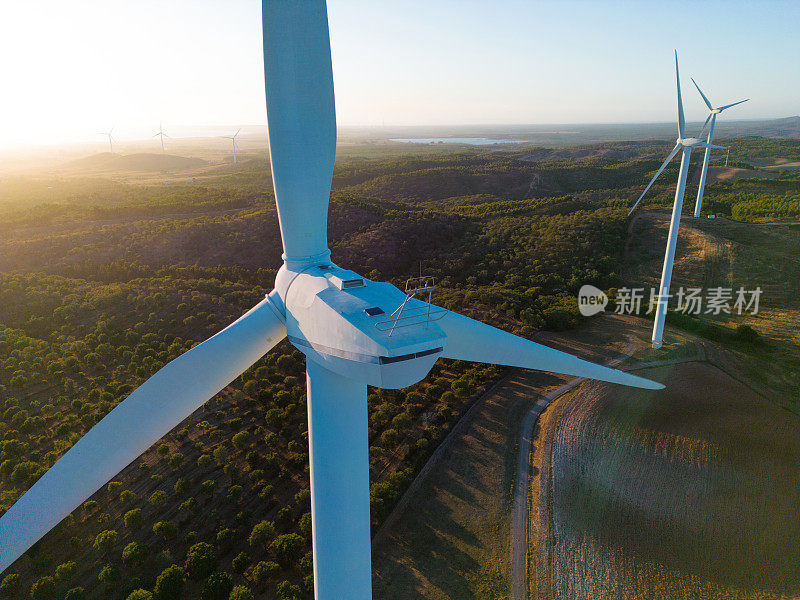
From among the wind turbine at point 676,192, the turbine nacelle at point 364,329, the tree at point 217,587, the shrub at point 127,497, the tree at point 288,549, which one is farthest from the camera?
the wind turbine at point 676,192

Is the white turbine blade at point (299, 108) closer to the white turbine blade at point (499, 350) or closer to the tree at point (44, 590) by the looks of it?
the white turbine blade at point (499, 350)

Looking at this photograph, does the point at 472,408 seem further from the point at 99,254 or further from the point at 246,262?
the point at 99,254

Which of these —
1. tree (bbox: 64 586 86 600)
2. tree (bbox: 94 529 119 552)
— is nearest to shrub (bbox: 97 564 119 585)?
tree (bbox: 64 586 86 600)

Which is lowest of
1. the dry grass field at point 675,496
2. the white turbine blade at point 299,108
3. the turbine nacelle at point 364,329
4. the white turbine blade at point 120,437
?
the dry grass field at point 675,496

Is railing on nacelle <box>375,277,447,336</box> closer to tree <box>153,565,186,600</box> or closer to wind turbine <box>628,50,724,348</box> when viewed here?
tree <box>153,565,186,600</box>

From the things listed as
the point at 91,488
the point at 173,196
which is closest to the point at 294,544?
the point at 91,488

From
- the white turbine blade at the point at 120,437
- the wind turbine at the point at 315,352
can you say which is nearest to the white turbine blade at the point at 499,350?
the wind turbine at the point at 315,352
